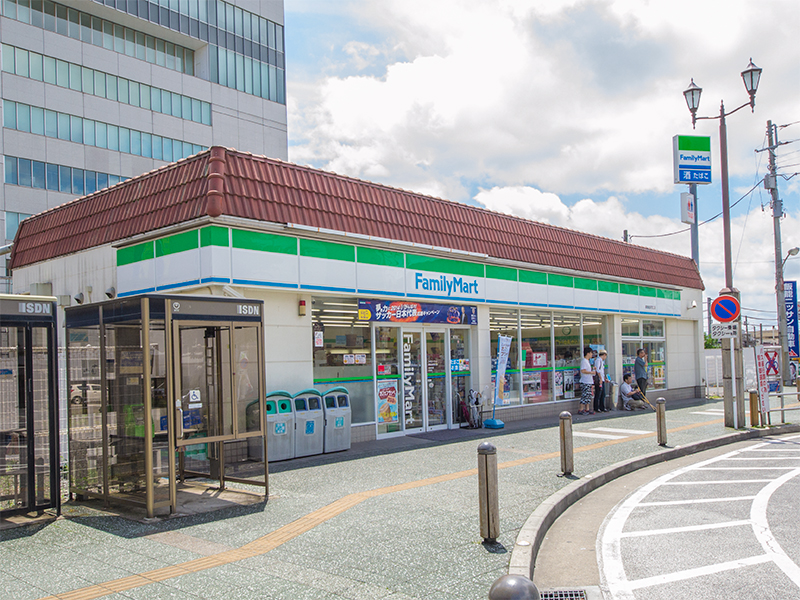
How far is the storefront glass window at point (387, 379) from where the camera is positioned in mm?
13305

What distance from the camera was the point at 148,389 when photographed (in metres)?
7.21

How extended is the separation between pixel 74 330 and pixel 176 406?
213cm

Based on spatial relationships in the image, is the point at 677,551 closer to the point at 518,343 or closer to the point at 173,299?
the point at 173,299

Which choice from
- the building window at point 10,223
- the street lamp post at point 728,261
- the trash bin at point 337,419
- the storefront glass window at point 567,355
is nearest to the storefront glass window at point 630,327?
the storefront glass window at point 567,355

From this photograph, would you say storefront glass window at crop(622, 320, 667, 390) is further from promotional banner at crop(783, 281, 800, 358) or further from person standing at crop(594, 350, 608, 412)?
promotional banner at crop(783, 281, 800, 358)

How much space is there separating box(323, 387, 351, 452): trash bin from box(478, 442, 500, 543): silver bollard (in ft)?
18.0

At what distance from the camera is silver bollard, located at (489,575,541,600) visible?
10.6 feet

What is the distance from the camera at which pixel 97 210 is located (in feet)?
43.9

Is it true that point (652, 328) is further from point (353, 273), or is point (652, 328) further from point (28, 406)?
point (28, 406)

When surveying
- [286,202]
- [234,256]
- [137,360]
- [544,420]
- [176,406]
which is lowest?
[544,420]

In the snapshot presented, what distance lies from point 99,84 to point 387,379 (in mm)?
40989

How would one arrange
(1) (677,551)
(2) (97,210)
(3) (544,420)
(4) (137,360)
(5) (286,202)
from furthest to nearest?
1. (3) (544,420)
2. (2) (97,210)
3. (5) (286,202)
4. (4) (137,360)
5. (1) (677,551)

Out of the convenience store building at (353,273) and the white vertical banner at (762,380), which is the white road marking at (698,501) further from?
the white vertical banner at (762,380)

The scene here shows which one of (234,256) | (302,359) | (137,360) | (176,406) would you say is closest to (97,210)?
(234,256)
